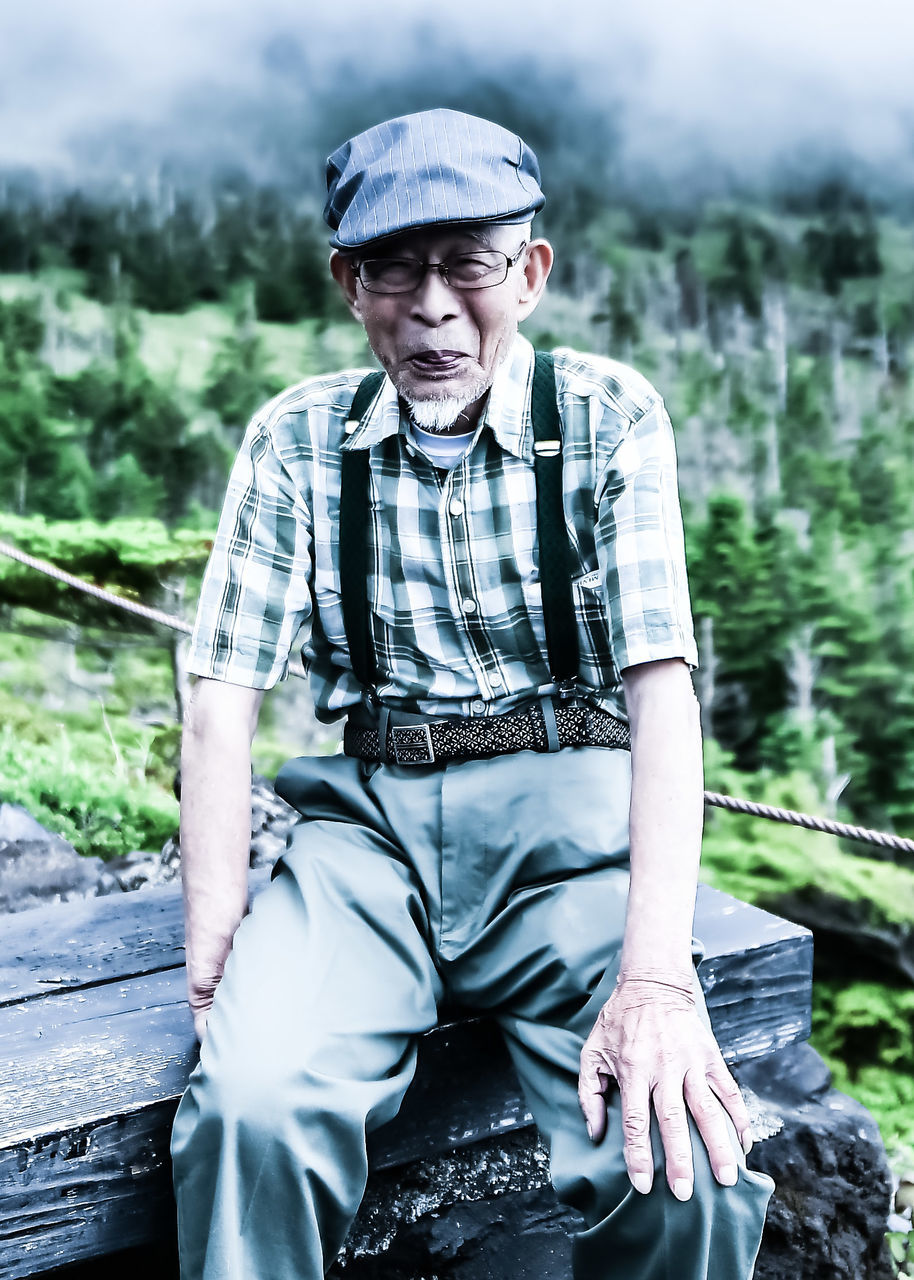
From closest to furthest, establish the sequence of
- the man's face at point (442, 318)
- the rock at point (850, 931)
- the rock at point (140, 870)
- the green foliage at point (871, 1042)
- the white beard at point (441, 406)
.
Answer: the man's face at point (442, 318) → the white beard at point (441, 406) → the rock at point (140, 870) → the green foliage at point (871, 1042) → the rock at point (850, 931)

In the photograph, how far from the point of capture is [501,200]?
158 centimetres

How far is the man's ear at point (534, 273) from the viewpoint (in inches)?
68.9

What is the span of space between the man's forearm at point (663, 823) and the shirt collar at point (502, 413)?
0.42m

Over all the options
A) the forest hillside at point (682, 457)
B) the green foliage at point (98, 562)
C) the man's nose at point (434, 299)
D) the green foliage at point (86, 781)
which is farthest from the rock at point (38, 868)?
the man's nose at point (434, 299)

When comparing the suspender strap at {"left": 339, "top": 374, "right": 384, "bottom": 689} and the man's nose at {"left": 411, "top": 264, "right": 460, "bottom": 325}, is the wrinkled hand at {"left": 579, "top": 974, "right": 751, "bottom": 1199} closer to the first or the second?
the suspender strap at {"left": 339, "top": 374, "right": 384, "bottom": 689}

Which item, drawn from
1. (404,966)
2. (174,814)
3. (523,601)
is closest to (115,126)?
(174,814)

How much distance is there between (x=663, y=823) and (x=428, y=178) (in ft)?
3.20

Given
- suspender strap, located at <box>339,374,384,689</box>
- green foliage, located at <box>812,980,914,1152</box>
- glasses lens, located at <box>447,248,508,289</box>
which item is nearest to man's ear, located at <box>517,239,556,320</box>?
glasses lens, located at <box>447,248,508,289</box>

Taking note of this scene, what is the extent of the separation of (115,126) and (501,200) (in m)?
3.66

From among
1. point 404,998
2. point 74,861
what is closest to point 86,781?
point 74,861

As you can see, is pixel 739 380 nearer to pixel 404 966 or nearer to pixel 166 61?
pixel 166 61

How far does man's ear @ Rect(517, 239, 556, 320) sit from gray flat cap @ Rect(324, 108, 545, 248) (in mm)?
82

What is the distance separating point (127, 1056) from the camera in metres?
1.65

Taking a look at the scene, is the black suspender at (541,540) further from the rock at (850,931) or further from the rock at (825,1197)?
the rock at (850,931)
